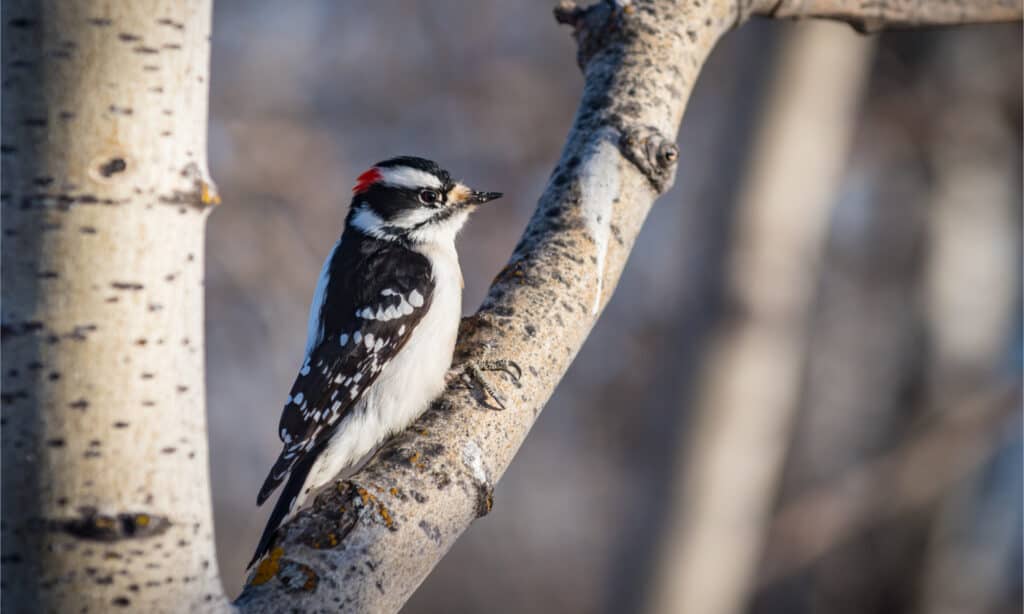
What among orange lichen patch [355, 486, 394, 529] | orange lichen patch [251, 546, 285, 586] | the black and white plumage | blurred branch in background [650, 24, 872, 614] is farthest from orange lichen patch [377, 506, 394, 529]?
blurred branch in background [650, 24, 872, 614]

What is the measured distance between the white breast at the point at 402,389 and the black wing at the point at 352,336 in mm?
45

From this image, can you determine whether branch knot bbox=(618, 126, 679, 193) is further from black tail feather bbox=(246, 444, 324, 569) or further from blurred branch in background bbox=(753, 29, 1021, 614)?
blurred branch in background bbox=(753, 29, 1021, 614)

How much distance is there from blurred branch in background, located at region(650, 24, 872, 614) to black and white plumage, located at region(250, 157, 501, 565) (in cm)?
348

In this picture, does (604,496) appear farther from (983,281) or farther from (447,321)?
(447,321)

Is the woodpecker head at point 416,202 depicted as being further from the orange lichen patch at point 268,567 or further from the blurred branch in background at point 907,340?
the blurred branch in background at point 907,340

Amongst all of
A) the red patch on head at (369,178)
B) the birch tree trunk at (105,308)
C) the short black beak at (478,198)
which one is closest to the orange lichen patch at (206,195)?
the birch tree trunk at (105,308)

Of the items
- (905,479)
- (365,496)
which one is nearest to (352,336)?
(365,496)

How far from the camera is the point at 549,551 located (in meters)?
11.3

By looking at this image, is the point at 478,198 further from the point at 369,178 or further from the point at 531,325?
the point at 531,325

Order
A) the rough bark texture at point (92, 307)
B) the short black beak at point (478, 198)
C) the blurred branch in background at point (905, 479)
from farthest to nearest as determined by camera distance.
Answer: the blurred branch in background at point (905, 479)
the short black beak at point (478, 198)
the rough bark texture at point (92, 307)

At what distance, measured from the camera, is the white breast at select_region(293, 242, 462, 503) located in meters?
2.93

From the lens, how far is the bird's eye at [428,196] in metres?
3.79

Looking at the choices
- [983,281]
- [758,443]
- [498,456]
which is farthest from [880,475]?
[498,456]

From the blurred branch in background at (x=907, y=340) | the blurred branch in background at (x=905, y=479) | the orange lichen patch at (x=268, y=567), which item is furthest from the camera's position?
the blurred branch in background at (x=907, y=340)
